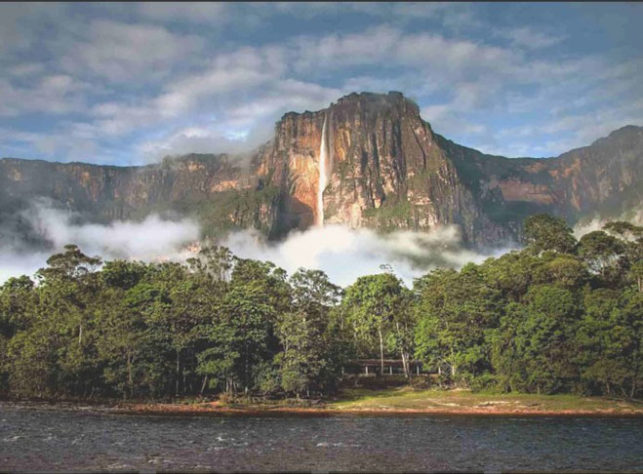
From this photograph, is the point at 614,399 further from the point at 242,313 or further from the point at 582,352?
the point at 242,313

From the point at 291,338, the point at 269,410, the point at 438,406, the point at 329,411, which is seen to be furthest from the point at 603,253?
the point at 269,410

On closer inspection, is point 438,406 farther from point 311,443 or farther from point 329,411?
point 311,443

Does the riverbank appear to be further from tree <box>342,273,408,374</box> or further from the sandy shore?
tree <box>342,273,408,374</box>

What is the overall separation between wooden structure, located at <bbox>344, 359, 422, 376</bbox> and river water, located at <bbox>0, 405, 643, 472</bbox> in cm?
3652

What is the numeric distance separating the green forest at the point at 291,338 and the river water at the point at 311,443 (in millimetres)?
11791

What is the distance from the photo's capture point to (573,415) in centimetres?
6241

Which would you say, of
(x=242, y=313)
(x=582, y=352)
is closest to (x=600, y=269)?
(x=582, y=352)

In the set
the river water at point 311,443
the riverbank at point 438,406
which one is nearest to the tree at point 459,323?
the riverbank at point 438,406

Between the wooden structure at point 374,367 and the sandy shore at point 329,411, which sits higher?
the wooden structure at point 374,367

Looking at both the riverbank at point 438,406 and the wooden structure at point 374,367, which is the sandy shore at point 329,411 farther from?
the wooden structure at point 374,367

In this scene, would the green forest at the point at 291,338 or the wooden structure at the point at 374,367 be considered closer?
the green forest at the point at 291,338

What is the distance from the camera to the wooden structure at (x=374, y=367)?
98062mm

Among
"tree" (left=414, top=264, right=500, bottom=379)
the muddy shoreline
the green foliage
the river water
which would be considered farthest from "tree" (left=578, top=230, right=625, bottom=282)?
the river water

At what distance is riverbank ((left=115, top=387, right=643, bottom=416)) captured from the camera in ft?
212
